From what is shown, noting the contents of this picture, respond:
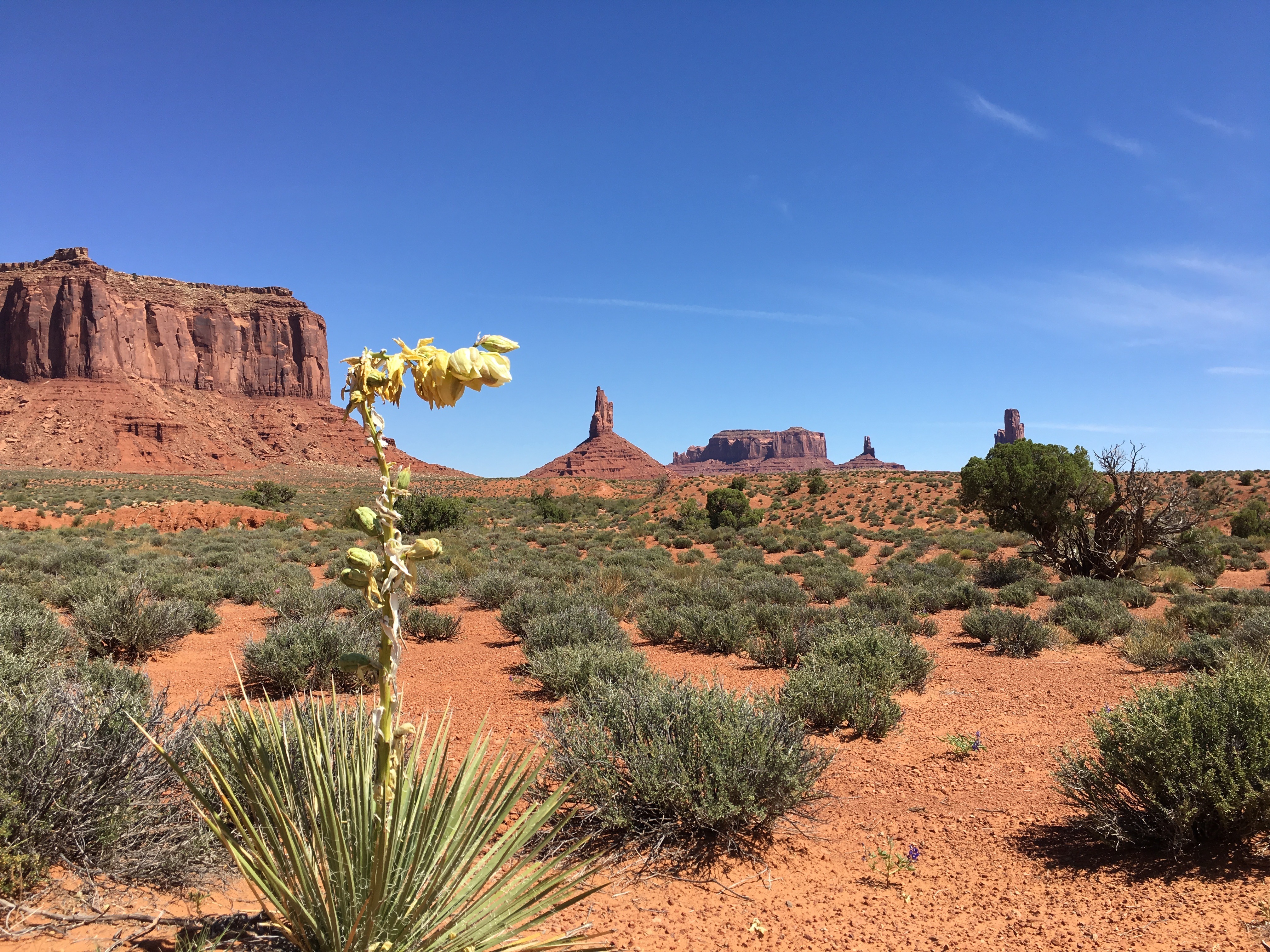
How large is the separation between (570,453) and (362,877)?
429 feet

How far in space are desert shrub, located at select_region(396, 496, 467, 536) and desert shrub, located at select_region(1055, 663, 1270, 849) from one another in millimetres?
23036

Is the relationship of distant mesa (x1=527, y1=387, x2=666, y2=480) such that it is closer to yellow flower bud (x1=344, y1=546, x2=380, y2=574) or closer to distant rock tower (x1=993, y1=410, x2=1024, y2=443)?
distant rock tower (x1=993, y1=410, x2=1024, y2=443)

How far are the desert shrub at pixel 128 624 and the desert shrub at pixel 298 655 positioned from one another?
1.34 meters

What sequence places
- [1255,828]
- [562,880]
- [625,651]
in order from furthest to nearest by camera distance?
[625,651] < [1255,828] < [562,880]

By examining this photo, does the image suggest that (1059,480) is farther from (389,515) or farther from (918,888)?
(389,515)

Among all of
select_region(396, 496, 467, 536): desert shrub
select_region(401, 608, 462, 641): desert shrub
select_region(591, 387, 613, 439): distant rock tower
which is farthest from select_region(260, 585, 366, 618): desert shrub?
select_region(591, 387, 613, 439): distant rock tower

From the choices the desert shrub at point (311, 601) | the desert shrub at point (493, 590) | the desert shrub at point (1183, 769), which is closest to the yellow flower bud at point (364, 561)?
the desert shrub at point (1183, 769)

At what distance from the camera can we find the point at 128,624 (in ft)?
25.9

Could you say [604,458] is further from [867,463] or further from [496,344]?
[496,344]

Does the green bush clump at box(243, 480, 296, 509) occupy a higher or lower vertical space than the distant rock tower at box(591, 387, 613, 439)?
lower

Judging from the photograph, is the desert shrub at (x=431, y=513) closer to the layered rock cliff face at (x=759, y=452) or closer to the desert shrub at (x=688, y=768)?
the desert shrub at (x=688, y=768)

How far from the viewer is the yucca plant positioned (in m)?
1.67

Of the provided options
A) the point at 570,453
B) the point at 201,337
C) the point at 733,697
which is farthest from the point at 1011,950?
the point at 570,453

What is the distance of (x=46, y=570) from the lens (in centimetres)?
1303
